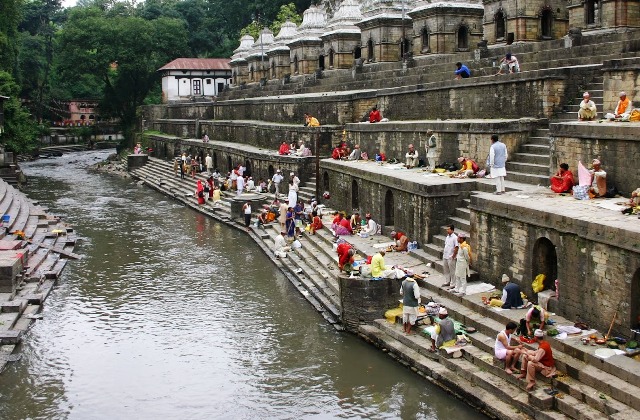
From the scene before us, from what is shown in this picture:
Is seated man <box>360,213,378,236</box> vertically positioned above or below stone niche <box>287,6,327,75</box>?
below

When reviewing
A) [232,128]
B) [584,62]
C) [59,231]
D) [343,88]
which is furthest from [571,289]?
[232,128]

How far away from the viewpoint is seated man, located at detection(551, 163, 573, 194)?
1201 centimetres

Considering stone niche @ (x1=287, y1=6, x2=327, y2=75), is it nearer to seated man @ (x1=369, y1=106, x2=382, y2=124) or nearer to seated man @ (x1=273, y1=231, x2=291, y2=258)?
seated man @ (x1=369, y1=106, x2=382, y2=124)

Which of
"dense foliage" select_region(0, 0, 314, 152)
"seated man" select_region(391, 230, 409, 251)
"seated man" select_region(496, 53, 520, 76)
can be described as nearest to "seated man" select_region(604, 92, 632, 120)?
"seated man" select_region(496, 53, 520, 76)

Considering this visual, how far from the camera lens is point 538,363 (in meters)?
8.85

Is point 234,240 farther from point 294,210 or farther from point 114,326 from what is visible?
point 114,326

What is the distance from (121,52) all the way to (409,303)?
38.1 m

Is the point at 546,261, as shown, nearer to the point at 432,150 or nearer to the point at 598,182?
the point at 598,182

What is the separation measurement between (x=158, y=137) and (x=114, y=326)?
28782 millimetres

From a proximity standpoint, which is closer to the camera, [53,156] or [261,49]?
[261,49]

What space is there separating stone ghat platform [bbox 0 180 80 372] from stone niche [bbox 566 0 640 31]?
42.2 feet

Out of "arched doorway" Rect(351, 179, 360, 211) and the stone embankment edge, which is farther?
"arched doorway" Rect(351, 179, 360, 211)

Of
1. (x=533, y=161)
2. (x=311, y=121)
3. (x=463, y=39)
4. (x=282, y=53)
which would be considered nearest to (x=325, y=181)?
(x=311, y=121)

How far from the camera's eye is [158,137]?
4103 cm
